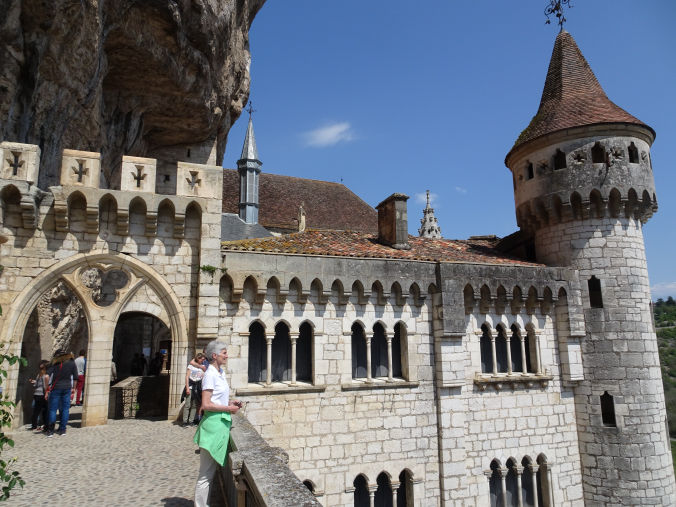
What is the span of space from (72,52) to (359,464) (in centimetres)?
1257

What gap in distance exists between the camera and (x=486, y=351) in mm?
14453

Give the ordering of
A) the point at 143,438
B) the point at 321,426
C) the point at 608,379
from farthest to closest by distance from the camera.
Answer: the point at 608,379
the point at 321,426
the point at 143,438

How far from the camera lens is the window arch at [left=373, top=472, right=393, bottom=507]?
12.6m

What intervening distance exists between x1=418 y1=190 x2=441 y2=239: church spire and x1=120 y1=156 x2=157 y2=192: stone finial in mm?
28603

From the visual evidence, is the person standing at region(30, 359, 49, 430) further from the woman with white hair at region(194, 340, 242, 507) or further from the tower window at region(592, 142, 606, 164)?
the tower window at region(592, 142, 606, 164)

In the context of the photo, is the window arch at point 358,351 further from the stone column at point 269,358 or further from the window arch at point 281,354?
the stone column at point 269,358

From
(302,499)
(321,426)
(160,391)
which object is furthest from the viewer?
(160,391)

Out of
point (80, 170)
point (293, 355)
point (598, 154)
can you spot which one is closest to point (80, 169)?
point (80, 170)

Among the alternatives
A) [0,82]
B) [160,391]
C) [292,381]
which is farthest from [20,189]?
[292,381]

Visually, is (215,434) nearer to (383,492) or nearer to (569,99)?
(383,492)

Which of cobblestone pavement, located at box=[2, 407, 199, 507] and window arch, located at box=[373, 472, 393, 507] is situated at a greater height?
cobblestone pavement, located at box=[2, 407, 199, 507]

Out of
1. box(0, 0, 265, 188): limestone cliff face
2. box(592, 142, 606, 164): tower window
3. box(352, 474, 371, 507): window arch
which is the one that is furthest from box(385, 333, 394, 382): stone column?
box(0, 0, 265, 188): limestone cliff face

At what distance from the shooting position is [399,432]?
12.8 metres

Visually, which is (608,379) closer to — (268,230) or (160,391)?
(160,391)
